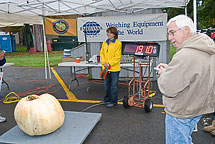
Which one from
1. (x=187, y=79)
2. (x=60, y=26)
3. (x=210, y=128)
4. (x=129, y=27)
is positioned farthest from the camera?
(x=60, y=26)

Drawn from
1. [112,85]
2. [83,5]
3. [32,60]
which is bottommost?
[112,85]

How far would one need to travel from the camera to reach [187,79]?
1.62 m

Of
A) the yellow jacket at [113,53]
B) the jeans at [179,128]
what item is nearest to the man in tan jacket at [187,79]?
the jeans at [179,128]

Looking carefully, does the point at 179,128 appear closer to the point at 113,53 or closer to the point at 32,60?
the point at 113,53

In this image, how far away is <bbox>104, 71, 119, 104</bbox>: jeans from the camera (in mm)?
4746

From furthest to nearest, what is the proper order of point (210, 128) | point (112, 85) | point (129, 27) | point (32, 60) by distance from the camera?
1. point (32, 60)
2. point (129, 27)
3. point (112, 85)
4. point (210, 128)

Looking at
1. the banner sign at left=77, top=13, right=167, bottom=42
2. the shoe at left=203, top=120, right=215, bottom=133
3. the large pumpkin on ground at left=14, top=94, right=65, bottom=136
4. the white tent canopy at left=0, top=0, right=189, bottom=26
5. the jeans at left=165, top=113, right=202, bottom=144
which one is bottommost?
the shoe at left=203, top=120, right=215, bottom=133

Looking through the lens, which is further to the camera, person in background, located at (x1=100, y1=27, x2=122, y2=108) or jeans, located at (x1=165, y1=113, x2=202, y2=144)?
person in background, located at (x1=100, y1=27, x2=122, y2=108)

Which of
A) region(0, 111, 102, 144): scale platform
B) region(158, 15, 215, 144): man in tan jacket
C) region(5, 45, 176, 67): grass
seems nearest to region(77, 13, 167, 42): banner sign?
region(0, 111, 102, 144): scale platform

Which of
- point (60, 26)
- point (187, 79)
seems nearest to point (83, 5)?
point (60, 26)

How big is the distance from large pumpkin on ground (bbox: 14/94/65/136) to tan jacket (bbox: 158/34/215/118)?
2047 millimetres

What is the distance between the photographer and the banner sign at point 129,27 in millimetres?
6836

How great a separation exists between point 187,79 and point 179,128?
498 millimetres

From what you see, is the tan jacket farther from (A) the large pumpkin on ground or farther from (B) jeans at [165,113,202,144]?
(A) the large pumpkin on ground
